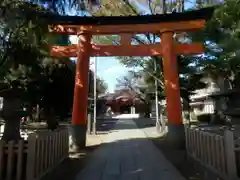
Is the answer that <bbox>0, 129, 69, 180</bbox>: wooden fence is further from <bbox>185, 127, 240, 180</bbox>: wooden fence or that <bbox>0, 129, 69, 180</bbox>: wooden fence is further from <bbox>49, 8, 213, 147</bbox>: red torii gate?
<bbox>49, 8, 213, 147</bbox>: red torii gate

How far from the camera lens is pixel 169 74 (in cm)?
1189

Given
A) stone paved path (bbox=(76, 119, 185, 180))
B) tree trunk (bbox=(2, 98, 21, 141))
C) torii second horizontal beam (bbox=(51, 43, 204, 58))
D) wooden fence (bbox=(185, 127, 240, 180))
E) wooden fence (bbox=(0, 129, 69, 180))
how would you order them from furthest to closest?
torii second horizontal beam (bbox=(51, 43, 204, 58)), tree trunk (bbox=(2, 98, 21, 141)), stone paved path (bbox=(76, 119, 185, 180)), wooden fence (bbox=(0, 129, 69, 180)), wooden fence (bbox=(185, 127, 240, 180))

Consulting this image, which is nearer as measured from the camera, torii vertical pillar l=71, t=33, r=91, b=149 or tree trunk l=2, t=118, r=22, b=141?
tree trunk l=2, t=118, r=22, b=141

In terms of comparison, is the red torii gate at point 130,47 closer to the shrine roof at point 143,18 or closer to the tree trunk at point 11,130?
the shrine roof at point 143,18

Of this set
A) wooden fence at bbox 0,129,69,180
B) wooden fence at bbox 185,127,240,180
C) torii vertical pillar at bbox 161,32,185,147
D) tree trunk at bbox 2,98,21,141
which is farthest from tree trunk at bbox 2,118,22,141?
torii vertical pillar at bbox 161,32,185,147

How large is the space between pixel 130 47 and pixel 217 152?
738 centimetres

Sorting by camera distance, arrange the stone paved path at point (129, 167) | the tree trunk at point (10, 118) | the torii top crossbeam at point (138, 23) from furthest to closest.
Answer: the torii top crossbeam at point (138, 23)
the tree trunk at point (10, 118)
the stone paved path at point (129, 167)

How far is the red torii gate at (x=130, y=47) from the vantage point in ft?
37.8

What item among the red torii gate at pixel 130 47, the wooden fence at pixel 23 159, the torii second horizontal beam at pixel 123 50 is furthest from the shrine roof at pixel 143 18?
the wooden fence at pixel 23 159

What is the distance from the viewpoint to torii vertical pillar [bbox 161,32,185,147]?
1142cm

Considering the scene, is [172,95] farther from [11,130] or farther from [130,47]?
[11,130]

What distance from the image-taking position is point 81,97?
11570 mm

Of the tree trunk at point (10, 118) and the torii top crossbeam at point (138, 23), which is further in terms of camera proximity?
the torii top crossbeam at point (138, 23)

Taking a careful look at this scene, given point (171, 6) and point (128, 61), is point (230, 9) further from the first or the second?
point (128, 61)
